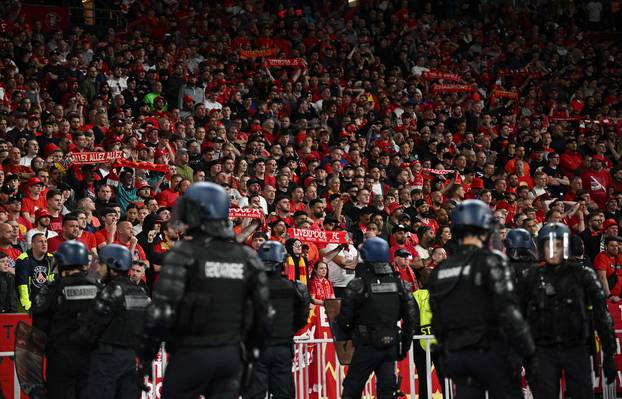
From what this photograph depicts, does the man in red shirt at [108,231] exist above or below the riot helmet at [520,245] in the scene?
above

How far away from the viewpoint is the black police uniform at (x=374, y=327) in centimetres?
1074

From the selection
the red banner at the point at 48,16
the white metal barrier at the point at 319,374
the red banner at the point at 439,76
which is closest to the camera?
the white metal barrier at the point at 319,374

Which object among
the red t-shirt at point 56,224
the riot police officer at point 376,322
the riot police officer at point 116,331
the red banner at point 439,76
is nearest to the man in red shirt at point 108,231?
the red t-shirt at point 56,224

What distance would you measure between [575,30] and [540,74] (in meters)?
4.47

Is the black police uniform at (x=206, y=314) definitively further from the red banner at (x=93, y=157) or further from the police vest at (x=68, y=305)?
the red banner at (x=93, y=157)

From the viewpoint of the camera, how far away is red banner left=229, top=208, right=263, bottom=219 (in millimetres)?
14609

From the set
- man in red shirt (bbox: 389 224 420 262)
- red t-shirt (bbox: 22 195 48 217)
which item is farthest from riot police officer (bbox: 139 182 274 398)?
man in red shirt (bbox: 389 224 420 262)

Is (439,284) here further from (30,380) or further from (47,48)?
(47,48)

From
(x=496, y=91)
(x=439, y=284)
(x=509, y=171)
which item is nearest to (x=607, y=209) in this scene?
(x=509, y=171)

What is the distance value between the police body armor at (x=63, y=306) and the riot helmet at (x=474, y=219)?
3431 mm

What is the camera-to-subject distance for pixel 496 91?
25.9 meters

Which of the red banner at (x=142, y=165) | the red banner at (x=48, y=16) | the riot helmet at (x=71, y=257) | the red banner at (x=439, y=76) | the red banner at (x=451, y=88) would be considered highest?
the red banner at (x=48, y=16)

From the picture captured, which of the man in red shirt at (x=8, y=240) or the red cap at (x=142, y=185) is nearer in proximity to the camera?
the man in red shirt at (x=8, y=240)

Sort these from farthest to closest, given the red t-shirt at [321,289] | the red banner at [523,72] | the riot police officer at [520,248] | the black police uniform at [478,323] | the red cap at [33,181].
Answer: the red banner at [523,72], the red cap at [33,181], the red t-shirt at [321,289], the riot police officer at [520,248], the black police uniform at [478,323]
